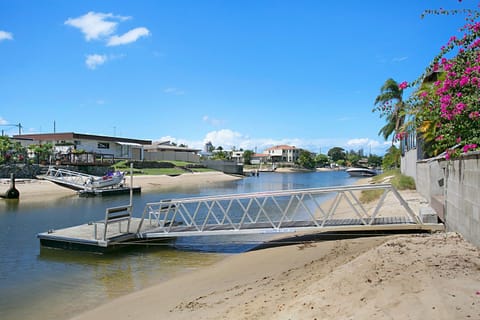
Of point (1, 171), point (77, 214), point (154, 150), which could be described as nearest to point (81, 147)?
point (1, 171)

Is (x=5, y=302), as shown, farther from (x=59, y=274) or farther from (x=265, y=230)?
(x=265, y=230)

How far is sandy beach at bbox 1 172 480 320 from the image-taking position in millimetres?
4551

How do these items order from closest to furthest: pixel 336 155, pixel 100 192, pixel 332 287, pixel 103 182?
pixel 332 287 < pixel 100 192 < pixel 103 182 < pixel 336 155

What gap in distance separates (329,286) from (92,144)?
6642 cm

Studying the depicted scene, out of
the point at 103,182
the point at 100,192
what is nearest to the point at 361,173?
the point at 103,182

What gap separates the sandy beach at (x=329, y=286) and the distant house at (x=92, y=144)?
2085 inches

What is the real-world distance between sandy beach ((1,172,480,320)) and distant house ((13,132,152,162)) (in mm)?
52958

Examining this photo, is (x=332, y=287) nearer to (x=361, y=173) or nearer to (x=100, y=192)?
(x=100, y=192)

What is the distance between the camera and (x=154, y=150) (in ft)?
301

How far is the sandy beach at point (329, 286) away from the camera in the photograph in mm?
4551

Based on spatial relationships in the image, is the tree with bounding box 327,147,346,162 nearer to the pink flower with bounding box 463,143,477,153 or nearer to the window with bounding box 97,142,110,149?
the window with bounding box 97,142,110,149

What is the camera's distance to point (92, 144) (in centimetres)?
6581

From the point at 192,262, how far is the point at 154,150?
8231cm

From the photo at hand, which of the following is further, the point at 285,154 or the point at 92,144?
the point at 285,154
